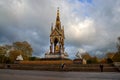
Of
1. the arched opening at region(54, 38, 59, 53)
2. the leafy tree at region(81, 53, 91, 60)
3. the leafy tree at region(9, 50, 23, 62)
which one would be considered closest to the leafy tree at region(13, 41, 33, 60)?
the leafy tree at region(9, 50, 23, 62)

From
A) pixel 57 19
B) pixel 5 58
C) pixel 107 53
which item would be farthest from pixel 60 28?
pixel 107 53

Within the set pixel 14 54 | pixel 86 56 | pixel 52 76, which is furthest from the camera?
pixel 86 56

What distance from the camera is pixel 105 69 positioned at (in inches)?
1719

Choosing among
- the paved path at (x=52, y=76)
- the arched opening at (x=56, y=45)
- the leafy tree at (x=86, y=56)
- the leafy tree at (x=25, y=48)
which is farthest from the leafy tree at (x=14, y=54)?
the paved path at (x=52, y=76)

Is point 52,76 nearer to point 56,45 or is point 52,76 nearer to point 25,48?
point 56,45

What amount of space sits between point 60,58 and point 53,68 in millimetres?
17693

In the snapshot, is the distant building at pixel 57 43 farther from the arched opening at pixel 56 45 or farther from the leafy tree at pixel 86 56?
the leafy tree at pixel 86 56

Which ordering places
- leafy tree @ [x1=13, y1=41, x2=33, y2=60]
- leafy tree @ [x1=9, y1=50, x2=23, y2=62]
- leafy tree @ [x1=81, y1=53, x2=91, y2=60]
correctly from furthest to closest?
leafy tree @ [x1=81, y1=53, x2=91, y2=60] < leafy tree @ [x1=13, y1=41, x2=33, y2=60] < leafy tree @ [x1=9, y1=50, x2=23, y2=62]

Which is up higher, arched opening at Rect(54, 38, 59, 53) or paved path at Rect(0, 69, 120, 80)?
arched opening at Rect(54, 38, 59, 53)

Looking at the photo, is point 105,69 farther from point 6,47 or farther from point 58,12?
point 6,47

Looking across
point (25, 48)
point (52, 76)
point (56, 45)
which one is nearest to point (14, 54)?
point (25, 48)

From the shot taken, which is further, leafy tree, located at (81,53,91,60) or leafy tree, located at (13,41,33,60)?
leafy tree, located at (81,53,91,60)

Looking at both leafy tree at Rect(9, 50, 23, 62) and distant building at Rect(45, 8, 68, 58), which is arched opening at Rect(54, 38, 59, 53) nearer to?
distant building at Rect(45, 8, 68, 58)

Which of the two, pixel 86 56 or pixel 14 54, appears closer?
pixel 14 54
